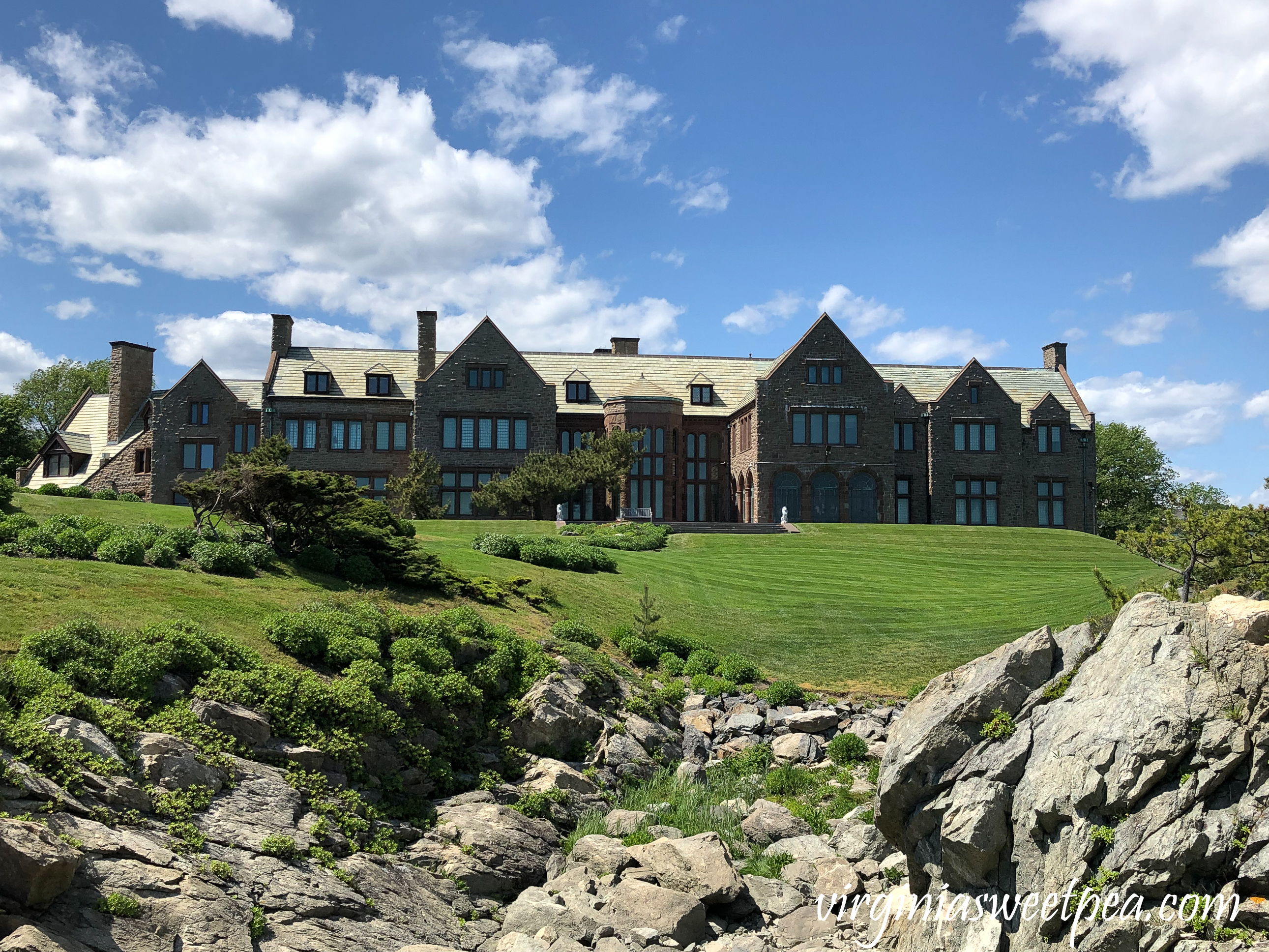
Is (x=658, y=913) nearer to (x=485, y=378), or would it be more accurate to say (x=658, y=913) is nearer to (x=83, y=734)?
(x=83, y=734)

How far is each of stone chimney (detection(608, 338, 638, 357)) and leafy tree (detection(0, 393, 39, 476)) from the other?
3745 cm

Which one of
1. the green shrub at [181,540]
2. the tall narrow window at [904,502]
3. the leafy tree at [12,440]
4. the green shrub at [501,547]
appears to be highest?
the leafy tree at [12,440]

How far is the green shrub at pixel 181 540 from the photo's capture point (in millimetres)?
22781

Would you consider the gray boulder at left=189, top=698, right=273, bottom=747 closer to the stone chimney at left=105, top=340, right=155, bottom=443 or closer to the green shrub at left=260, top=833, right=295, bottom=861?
the green shrub at left=260, top=833, right=295, bottom=861

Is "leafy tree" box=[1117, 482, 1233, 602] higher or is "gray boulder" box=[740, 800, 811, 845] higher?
"leafy tree" box=[1117, 482, 1233, 602]

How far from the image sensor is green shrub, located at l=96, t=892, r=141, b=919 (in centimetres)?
1006

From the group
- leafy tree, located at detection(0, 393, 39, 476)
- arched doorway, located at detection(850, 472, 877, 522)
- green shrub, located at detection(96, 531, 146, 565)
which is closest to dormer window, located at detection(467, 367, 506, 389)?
arched doorway, located at detection(850, 472, 877, 522)

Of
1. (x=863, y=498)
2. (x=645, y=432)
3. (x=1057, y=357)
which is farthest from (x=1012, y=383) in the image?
(x=645, y=432)

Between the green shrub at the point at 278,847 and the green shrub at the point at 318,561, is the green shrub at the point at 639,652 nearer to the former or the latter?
the green shrub at the point at 318,561

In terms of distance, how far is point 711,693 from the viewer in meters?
24.0

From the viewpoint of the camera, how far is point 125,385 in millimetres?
60250

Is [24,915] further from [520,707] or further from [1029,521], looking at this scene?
[1029,521]

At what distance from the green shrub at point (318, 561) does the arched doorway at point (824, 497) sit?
119 ft

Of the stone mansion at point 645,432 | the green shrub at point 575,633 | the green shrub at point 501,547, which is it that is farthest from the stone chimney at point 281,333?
the green shrub at point 575,633
